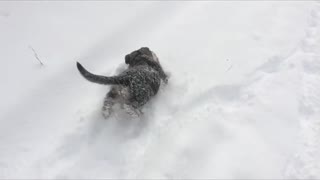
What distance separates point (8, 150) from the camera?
12.7 ft

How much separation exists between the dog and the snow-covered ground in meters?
0.23

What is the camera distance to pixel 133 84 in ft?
12.6

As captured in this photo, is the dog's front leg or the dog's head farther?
the dog's head

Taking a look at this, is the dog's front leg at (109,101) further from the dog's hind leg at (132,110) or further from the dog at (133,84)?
the dog's hind leg at (132,110)

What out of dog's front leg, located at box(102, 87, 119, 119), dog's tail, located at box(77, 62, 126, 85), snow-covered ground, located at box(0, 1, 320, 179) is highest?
dog's tail, located at box(77, 62, 126, 85)

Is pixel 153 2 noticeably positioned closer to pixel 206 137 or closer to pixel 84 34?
pixel 84 34

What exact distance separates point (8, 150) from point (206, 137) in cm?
191

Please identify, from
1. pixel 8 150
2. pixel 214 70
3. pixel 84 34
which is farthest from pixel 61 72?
pixel 214 70

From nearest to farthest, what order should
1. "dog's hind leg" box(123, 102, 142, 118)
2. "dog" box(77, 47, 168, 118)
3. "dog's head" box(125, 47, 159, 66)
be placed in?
"dog" box(77, 47, 168, 118) → "dog's hind leg" box(123, 102, 142, 118) → "dog's head" box(125, 47, 159, 66)

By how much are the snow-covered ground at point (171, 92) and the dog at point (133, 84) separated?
226 mm

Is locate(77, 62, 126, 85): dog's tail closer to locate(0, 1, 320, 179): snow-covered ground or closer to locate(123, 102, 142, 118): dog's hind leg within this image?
locate(123, 102, 142, 118): dog's hind leg

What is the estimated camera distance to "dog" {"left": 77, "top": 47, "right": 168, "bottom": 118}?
3717 mm

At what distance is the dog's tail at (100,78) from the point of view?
3453mm

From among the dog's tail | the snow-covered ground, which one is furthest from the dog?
the snow-covered ground
